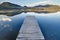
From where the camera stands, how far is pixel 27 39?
13.5ft

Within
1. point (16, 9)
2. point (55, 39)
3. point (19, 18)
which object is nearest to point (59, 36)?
point (55, 39)

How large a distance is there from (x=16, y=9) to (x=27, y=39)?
693 centimetres

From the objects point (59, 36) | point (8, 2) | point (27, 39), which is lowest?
point (8, 2)

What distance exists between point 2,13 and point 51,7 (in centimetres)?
278

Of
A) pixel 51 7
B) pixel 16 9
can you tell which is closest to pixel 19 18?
pixel 16 9

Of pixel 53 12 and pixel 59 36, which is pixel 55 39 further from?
pixel 53 12

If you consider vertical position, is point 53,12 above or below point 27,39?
below

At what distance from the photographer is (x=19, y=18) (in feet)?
33.2

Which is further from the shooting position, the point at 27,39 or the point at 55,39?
→ the point at 55,39

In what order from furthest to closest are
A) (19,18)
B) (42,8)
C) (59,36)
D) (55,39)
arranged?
(42,8), (19,18), (59,36), (55,39)

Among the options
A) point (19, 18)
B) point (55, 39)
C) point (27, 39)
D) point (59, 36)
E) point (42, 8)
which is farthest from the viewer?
point (42, 8)

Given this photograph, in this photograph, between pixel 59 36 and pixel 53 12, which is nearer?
pixel 59 36

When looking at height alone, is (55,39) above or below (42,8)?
above

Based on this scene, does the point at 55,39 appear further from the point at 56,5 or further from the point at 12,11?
the point at 12,11
